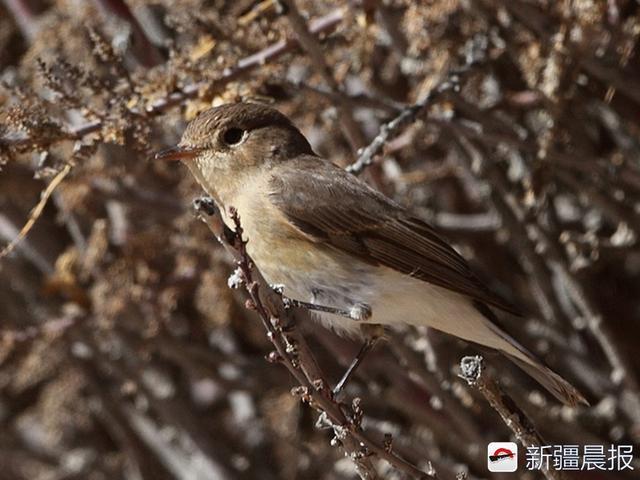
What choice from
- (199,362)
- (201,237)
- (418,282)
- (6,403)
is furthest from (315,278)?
(6,403)

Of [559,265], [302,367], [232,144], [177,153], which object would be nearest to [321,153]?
[559,265]

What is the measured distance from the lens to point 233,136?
3.37 metres

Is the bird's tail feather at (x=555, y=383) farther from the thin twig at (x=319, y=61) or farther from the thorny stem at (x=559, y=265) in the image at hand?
the thin twig at (x=319, y=61)

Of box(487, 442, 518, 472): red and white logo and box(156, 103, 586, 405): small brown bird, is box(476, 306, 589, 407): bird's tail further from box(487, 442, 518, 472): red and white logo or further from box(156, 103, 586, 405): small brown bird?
box(487, 442, 518, 472): red and white logo

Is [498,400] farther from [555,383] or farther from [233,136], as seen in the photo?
[233,136]

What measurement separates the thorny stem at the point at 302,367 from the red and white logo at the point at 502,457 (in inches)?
40.8

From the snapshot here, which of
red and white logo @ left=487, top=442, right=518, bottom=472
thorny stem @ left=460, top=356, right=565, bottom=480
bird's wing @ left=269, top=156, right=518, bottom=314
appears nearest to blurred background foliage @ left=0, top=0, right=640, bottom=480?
red and white logo @ left=487, top=442, right=518, bottom=472

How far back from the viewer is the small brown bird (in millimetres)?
3145

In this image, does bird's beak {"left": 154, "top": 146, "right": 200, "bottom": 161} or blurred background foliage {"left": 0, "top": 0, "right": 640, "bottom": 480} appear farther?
blurred background foliage {"left": 0, "top": 0, "right": 640, "bottom": 480}

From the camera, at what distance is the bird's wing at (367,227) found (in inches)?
126

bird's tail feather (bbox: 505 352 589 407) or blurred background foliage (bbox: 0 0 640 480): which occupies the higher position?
blurred background foliage (bbox: 0 0 640 480)

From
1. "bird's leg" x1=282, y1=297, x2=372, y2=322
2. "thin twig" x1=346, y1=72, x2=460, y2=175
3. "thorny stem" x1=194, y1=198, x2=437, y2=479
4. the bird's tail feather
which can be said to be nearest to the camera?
"thorny stem" x1=194, y1=198, x2=437, y2=479

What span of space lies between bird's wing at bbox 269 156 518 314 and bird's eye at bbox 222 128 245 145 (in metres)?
0.16

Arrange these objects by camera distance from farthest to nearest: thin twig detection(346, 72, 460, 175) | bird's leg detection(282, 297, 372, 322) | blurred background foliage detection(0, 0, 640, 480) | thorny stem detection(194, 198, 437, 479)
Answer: blurred background foliage detection(0, 0, 640, 480) → thin twig detection(346, 72, 460, 175) → bird's leg detection(282, 297, 372, 322) → thorny stem detection(194, 198, 437, 479)
